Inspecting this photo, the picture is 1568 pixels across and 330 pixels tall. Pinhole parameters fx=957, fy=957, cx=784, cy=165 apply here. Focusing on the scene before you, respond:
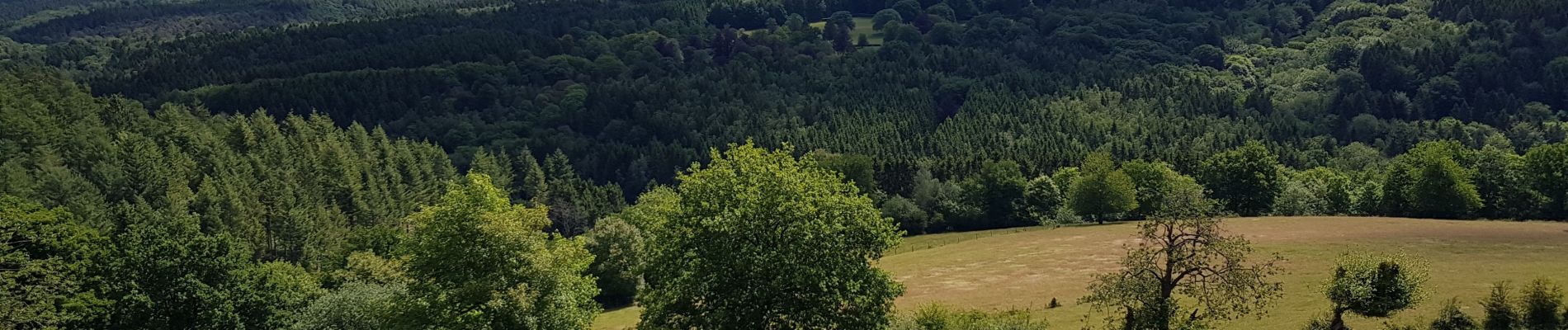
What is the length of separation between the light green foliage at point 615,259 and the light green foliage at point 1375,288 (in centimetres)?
6839

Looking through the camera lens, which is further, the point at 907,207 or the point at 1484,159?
the point at 907,207

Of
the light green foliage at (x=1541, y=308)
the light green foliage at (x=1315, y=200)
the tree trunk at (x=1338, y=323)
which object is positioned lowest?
the tree trunk at (x=1338, y=323)

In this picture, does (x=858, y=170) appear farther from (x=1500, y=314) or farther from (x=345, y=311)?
(x=1500, y=314)

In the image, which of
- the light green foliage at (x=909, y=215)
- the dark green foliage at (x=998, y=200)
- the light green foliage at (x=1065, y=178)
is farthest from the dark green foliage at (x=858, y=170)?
the light green foliage at (x=1065, y=178)

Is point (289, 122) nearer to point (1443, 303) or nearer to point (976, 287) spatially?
point (976, 287)

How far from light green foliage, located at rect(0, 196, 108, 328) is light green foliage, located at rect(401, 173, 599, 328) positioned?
22.2 metres

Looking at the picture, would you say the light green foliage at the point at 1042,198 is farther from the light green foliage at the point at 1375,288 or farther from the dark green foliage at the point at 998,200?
the light green foliage at the point at 1375,288

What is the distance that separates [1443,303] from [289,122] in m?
164

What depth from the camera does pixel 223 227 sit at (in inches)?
4427

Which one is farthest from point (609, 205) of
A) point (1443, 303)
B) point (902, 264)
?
point (1443, 303)

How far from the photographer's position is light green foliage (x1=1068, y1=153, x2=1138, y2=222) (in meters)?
137

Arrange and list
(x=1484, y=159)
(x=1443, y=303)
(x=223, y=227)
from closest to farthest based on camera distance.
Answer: (x=1443, y=303), (x=223, y=227), (x=1484, y=159)

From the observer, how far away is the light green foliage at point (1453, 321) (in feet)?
159

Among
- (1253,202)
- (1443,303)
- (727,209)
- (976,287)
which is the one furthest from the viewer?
(1253,202)
